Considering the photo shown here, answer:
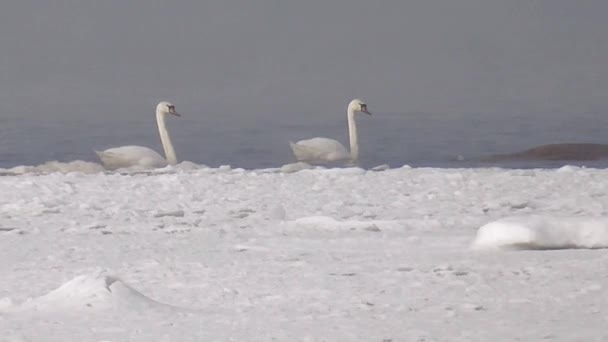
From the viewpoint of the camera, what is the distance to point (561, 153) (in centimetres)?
1612

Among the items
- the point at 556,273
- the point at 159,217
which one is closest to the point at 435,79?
the point at 159,217

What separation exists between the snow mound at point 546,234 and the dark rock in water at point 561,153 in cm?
1053

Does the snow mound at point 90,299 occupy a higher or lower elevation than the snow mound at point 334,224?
higher

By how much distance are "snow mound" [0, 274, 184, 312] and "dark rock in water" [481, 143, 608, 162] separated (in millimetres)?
11863

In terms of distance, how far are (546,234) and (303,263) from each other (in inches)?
35.5

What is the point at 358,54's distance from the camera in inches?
1088

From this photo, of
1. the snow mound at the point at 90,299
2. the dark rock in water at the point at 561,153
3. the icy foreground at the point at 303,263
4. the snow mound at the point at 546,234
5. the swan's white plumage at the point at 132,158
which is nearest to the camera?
the icy foreground at the point at 303,263

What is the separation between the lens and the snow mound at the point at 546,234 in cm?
521

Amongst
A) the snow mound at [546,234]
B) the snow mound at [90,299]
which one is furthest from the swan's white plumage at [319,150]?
the snow mound at [90,299]

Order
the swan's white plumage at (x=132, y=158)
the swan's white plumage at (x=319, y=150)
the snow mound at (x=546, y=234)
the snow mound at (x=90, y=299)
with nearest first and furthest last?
1. the snow mound at (x=90, y=299)
2. the snow mound at (x=546, y=234)
3. the swan's white plumage at (x=132, y=158)
4. the swan's white plumage at (x=319, y=150)

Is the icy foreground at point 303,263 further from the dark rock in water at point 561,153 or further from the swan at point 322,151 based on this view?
the dark rock in water at point 561,153

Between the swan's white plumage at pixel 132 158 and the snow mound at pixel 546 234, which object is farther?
the swan's white plumage at pixel 132 158

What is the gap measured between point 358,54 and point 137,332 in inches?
942

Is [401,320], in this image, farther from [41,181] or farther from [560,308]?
[41,181]
